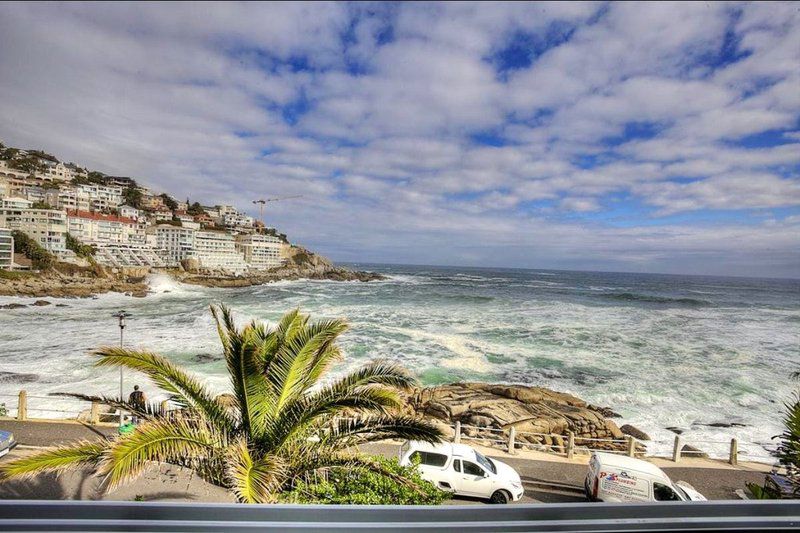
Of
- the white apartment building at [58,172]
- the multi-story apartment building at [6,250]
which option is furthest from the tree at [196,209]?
the multi-story apartment building at [6,250]

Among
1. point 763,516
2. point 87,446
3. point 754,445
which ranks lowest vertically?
point 754,445

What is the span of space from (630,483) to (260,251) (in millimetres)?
108230

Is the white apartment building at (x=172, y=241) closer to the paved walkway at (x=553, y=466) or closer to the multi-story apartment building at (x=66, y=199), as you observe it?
the multi-story apartment building at (x=66, y=199)

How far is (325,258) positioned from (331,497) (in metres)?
122

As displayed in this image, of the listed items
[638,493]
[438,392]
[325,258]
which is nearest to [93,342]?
[438,392]

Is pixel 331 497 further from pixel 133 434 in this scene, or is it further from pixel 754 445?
pixel 754 445

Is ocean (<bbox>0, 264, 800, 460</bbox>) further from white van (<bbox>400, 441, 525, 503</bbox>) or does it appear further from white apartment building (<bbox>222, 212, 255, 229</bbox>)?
white apartment building (<bbox>222, 212, 255, 229</bbox>)

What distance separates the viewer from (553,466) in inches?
410

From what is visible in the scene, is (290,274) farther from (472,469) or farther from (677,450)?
(472,469)

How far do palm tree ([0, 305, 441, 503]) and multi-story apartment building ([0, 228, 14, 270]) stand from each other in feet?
215

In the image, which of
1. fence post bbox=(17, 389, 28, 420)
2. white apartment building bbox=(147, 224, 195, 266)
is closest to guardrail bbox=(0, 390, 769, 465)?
fence post bbox=(17, 389, 28, 420)

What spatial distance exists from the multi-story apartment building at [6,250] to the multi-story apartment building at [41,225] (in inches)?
344

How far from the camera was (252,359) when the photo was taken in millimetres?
5016

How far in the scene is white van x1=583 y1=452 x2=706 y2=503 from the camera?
26.1 ft
